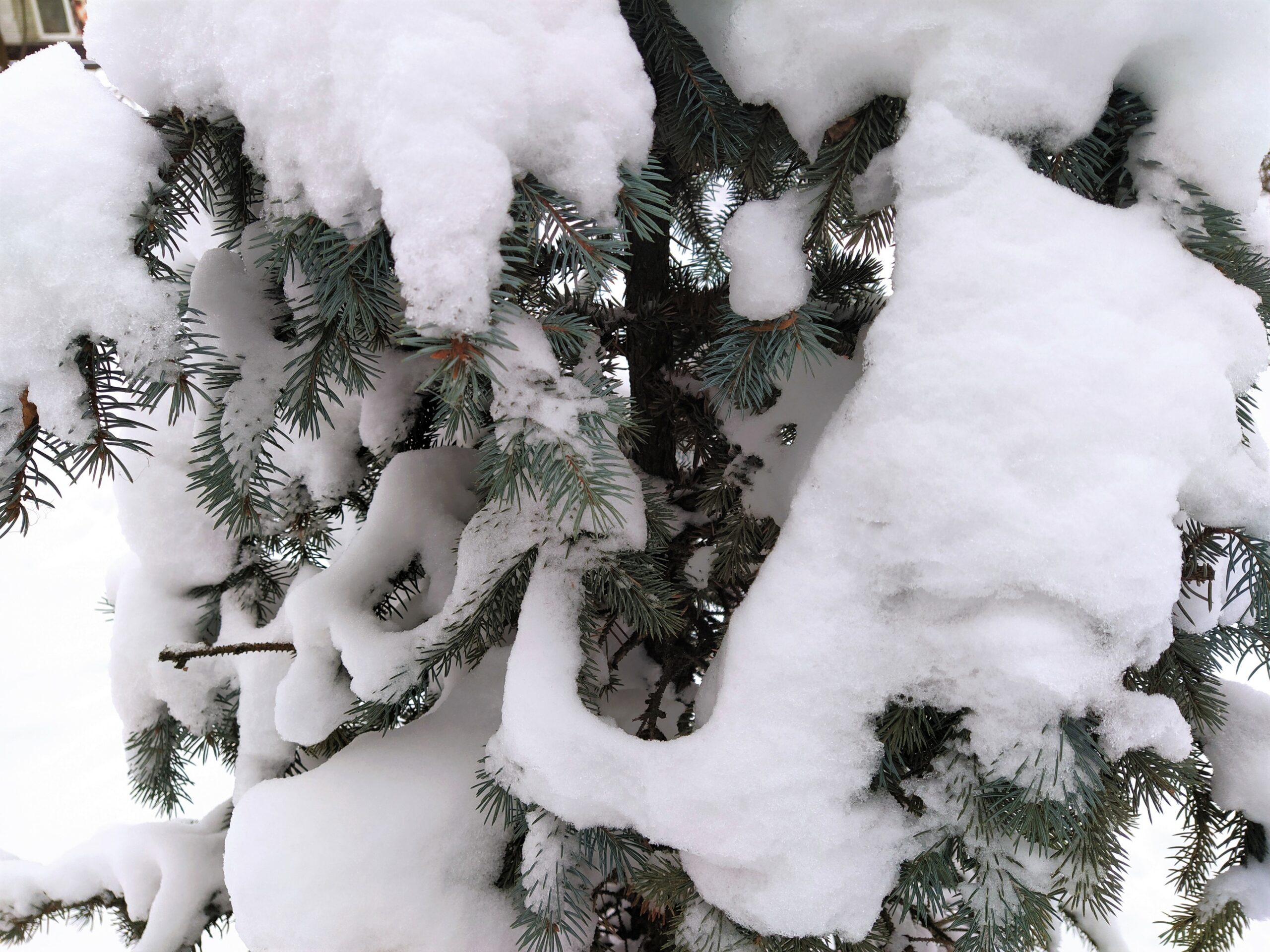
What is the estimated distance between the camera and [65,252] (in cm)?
53

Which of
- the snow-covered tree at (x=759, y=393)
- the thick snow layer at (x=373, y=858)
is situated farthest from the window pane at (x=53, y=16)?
the thick snow layer at (x=373, y=858)

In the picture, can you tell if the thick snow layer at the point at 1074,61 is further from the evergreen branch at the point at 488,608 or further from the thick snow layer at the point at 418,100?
the evergreen branch at the point at 488,608

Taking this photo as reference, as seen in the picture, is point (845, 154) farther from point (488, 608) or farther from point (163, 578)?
point (163, 578)

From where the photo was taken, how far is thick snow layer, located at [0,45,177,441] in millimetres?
525

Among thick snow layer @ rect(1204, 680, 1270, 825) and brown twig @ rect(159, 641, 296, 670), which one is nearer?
thick snow layer @ rect(1204, 680, 1270, 825)

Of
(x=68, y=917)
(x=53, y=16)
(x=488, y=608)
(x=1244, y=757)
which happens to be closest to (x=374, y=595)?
(x=488, y=608)

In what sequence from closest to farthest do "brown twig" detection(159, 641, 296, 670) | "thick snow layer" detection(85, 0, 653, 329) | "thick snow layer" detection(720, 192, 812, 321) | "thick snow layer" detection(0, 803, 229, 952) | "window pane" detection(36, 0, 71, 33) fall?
"thick snow layer" detection(85, 0, 653, 329) < "thick snow layer" detection(720, 192, 812, 321) < "brown twig" detection(159, 641, 296, 670) < "thick snow layer" detection(0, 803, 229, 952) < "window pane" detection(36, 0, 71, 33)

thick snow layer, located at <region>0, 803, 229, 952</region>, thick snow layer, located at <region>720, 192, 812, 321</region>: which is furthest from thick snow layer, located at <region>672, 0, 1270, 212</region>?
thick snow layer, located at <region>0, 803, 229, 952</region>

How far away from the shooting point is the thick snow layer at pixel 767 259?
62cm

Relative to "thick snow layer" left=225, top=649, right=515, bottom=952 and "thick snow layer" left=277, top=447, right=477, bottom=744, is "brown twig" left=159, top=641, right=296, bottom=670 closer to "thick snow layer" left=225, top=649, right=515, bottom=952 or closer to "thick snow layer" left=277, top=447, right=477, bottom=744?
"thick snow layer" left=277, top=447, right=477, bottom=744

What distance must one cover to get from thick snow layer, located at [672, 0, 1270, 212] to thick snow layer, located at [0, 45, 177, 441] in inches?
20.4

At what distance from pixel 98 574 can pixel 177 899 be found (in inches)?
116

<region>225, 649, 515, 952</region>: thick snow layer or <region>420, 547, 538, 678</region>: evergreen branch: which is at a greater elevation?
<region>420, 547, 538, 678</region>: evergreen branch

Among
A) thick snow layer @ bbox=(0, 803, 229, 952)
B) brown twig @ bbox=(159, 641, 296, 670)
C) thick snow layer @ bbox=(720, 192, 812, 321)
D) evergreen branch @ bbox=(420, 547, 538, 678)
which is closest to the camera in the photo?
thick snow layer @ bbox=(720, 192, 812, 321)
